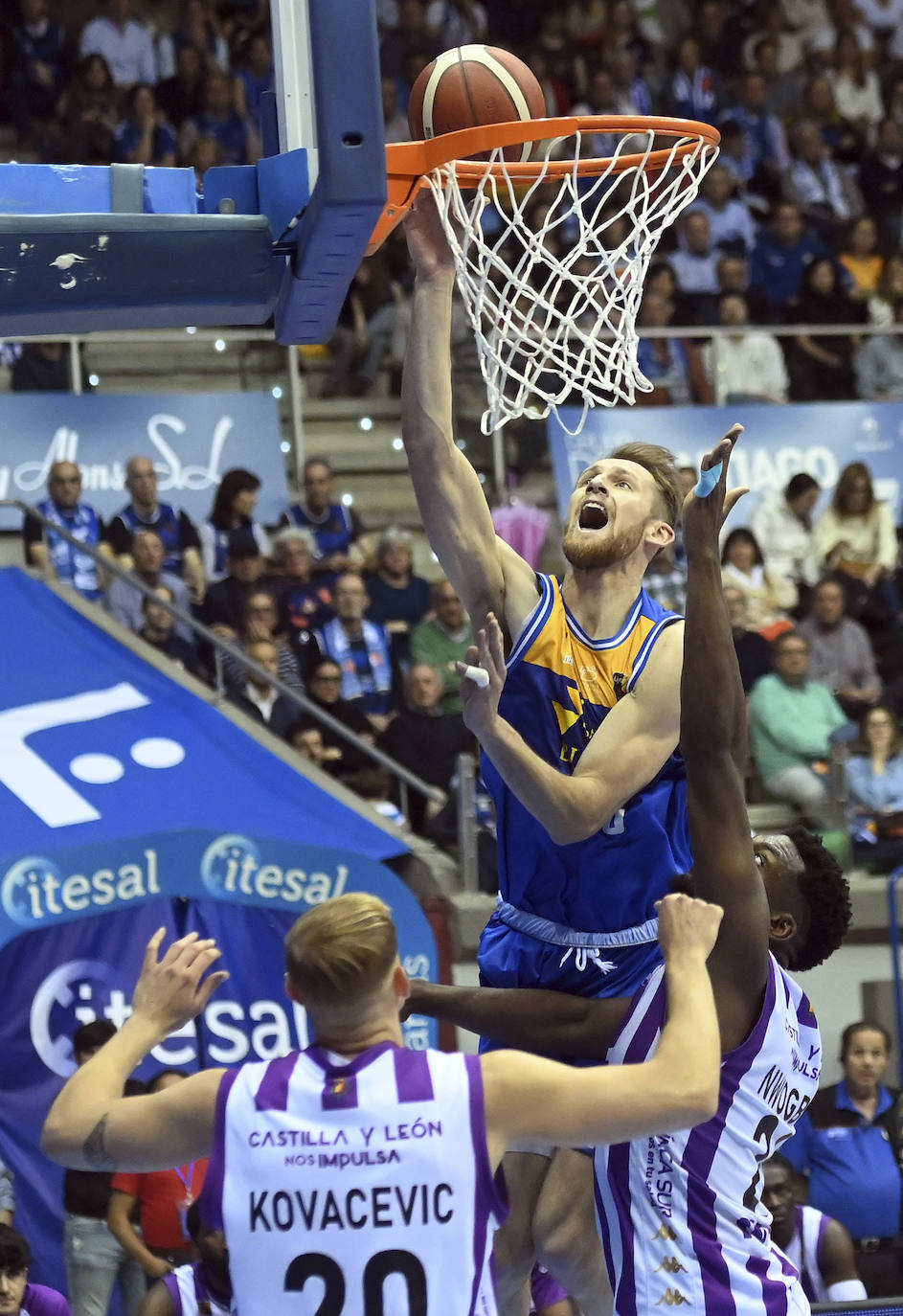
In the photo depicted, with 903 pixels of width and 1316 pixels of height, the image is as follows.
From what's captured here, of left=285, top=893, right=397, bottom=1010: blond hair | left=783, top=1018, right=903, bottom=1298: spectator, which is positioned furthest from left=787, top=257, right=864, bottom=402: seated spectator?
left=285, top=893, right=397, bottom=1010: blond hair

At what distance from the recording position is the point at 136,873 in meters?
8.00

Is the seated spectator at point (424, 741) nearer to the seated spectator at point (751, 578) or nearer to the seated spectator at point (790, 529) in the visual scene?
the seated spectator at point (751, 578)

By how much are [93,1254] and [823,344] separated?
26.6 feet

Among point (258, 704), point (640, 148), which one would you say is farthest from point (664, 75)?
point (640, 148)

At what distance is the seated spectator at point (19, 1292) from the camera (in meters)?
6.16

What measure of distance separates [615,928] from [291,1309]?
67.6 inches

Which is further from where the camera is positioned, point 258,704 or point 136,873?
point 258,704

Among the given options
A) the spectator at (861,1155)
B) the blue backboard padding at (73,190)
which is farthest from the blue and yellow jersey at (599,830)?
the spectator at (861,1155)

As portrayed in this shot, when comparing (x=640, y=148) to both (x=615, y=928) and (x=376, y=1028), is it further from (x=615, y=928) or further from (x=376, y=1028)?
(x=376, y=1028)

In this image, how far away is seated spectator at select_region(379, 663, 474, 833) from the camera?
9.81 metres

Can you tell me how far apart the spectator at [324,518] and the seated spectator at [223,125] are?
278cm

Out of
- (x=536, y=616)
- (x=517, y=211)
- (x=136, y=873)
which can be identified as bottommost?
(x=136, y=873)

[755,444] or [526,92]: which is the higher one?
[526,92]

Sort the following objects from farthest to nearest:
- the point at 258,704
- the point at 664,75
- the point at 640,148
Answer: the point at 664,75, the point at 258,704, the point at 640,148
